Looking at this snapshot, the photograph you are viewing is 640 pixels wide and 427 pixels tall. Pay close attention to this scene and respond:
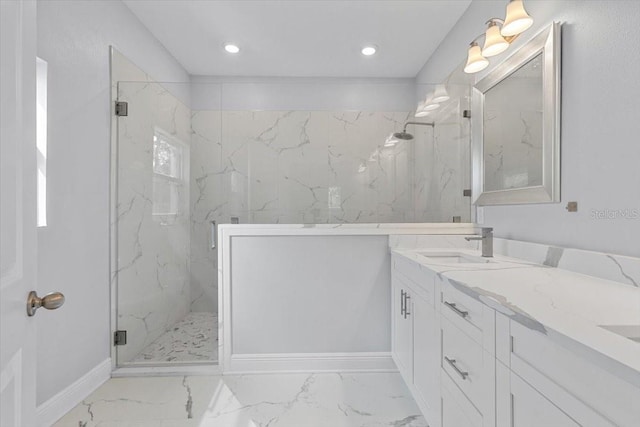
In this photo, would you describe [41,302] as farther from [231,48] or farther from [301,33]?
[231,48]

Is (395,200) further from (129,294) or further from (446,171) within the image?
Result: (129,294)

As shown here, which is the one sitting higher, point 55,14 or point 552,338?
point 55,14

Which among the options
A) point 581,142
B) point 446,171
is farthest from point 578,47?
point 446,171

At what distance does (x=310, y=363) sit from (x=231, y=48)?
261cm

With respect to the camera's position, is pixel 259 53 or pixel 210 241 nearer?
pixel 210 241

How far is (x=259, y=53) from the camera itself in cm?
291

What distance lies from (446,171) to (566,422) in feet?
6.44

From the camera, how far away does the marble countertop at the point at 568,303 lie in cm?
57

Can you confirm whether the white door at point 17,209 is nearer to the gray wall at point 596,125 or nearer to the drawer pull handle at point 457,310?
the drawer pull handle at point 457,310

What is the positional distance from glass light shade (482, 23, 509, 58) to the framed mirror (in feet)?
0.27

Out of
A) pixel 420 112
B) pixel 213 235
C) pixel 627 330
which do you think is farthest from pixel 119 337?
pixel 420 112

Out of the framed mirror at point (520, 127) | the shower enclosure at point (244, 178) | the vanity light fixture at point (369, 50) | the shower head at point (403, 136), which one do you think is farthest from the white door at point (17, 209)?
the vanity light fixture at point (369, 50)

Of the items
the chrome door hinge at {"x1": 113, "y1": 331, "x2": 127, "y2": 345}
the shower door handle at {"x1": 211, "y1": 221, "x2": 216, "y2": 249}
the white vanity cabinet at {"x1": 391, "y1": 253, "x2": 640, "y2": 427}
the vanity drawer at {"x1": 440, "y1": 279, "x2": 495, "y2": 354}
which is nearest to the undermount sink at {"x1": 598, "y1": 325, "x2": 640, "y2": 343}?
the white vanity cabinet at {"x1": 391, "y1": 253, "x2": 640, "y2": 427}

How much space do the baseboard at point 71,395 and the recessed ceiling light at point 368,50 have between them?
10.0 feet
